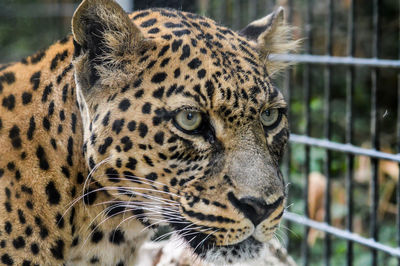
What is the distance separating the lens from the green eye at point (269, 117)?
3504 millimetres

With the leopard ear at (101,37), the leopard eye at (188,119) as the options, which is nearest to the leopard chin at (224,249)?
the leopard eye at (188,119)

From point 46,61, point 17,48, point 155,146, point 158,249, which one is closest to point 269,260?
point 158,249

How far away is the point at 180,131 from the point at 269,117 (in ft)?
1.87

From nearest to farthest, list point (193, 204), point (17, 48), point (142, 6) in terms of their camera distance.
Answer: point (193, 204), point (142, 6), point (17, 48)

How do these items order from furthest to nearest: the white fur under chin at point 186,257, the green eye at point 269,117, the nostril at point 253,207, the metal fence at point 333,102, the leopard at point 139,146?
1. the metal fence at point 333,102
2. the white fur under chin at point 186,257
3. the green eye at point 269,117
4. the leopard at point 139,146
5. the nostril at point 253,207

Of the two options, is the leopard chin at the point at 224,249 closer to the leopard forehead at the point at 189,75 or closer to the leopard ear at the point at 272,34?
the leopard forehead at the point at 189,75

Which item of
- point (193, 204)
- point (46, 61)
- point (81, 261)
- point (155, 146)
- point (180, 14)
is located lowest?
point (81, 261)

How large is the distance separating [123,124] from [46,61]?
72 centimetres

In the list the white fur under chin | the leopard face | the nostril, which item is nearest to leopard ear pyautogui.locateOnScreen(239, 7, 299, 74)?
the leopard face

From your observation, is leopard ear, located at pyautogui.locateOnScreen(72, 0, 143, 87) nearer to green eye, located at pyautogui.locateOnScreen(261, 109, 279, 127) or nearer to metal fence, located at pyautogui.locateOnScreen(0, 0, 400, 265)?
green eye, located at pyautogui.locateOnScreen(261, 109, 279, 127)

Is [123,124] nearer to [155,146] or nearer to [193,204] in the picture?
[155,146]

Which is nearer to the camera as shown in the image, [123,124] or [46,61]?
[123,124]

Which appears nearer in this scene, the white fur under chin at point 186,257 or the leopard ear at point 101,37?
the leopard ear at point 101,37

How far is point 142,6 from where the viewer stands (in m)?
4.52
